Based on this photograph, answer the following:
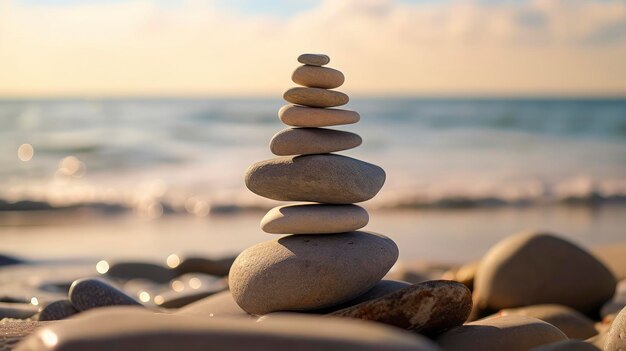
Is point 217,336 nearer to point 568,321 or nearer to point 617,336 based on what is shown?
point 617,336

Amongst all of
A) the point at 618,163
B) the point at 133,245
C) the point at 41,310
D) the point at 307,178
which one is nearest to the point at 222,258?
the point at 133,245

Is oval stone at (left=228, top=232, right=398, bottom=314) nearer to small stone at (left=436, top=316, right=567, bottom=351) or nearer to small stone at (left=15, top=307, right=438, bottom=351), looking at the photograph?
small stone at (left=436, top=316, right=567, bottom=351)

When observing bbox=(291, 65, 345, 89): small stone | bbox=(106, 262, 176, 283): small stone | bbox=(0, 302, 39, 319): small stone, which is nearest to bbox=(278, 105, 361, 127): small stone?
bbox=(291, 65, 345, 89): small stone

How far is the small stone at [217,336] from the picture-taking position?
2377 mm

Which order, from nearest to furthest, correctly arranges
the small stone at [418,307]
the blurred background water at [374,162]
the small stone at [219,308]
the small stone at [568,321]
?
the small stone at [418,307] < the small stone at [219,308] < the small stone at [568,321] < the blurred background water at [374,162]

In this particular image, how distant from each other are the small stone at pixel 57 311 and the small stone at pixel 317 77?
71.5 inches

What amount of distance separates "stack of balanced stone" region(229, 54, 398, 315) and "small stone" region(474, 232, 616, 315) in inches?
85.1

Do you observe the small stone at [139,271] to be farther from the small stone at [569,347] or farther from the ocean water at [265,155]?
the small stone at [569,347]

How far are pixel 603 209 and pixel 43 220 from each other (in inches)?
324

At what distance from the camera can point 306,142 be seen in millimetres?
4477

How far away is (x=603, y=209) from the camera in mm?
14109

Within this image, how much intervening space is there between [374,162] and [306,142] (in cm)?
1618

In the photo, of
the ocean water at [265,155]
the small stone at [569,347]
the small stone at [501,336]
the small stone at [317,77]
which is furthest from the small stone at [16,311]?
the ocean water at [265,155]

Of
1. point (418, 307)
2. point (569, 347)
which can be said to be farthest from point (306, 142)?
point (569, 347)
